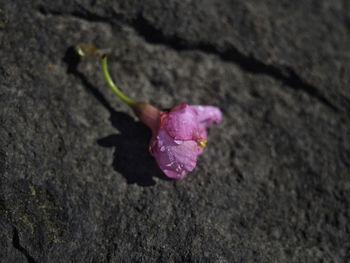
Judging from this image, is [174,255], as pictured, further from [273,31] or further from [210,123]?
[273,31]

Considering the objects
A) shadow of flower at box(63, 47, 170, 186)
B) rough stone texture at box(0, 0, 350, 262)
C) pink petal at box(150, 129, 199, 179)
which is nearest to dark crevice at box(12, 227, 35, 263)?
rough stone texture at box(0, 0, 350, 262)

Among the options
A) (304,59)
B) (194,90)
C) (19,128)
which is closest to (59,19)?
(19,128)

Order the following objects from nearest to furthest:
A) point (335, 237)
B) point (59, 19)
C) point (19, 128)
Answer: point (19, 128) < point (335, 237) < point (59, 19)

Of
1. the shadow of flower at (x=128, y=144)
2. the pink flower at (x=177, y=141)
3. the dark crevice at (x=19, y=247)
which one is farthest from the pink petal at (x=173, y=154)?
the dark crevice at (x=19, y=247)

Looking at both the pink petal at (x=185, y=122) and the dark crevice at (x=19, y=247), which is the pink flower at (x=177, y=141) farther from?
the dark crevice at (x=19, y=247)

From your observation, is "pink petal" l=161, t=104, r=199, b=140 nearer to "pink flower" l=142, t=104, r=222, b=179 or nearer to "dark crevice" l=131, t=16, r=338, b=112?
"pink flower" l=142, t=104, r=222, b=179

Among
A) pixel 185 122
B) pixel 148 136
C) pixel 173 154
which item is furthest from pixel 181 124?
pixel 148 136

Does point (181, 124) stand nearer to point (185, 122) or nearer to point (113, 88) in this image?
point (185, 122)
